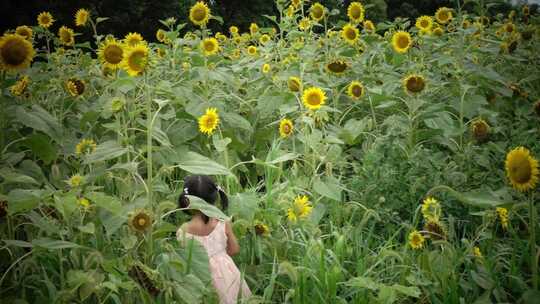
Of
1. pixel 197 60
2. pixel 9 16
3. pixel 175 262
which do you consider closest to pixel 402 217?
pixel 175 262

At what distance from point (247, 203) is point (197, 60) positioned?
2.25 m

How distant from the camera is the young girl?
96.7 inches

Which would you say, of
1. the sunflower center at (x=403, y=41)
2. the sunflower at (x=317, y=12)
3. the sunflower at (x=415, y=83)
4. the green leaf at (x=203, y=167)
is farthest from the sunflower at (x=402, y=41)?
the green leaf at (x=203, y=167)

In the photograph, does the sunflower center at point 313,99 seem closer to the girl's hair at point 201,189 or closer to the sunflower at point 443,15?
the girl's hair at point 201,189

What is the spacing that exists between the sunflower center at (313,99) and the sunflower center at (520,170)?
4.59 ft

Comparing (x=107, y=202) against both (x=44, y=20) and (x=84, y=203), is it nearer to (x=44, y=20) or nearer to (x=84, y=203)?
(x=84, y=203)

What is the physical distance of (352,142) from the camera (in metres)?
3.66

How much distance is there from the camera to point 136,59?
232cm

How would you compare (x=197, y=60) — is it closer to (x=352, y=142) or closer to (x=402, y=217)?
(x=352, y=142)

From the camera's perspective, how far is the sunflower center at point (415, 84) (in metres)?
3.30

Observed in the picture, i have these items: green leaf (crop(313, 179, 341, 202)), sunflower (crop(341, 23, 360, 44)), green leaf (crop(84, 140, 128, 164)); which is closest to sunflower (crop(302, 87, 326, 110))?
green leaf (crop(313, 179, 341, 202))

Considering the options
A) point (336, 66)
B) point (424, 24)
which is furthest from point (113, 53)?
point (424, 24)

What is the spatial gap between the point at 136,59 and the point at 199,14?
194cm

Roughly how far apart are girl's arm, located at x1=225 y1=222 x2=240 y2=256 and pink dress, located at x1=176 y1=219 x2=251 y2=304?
0.06 ft
